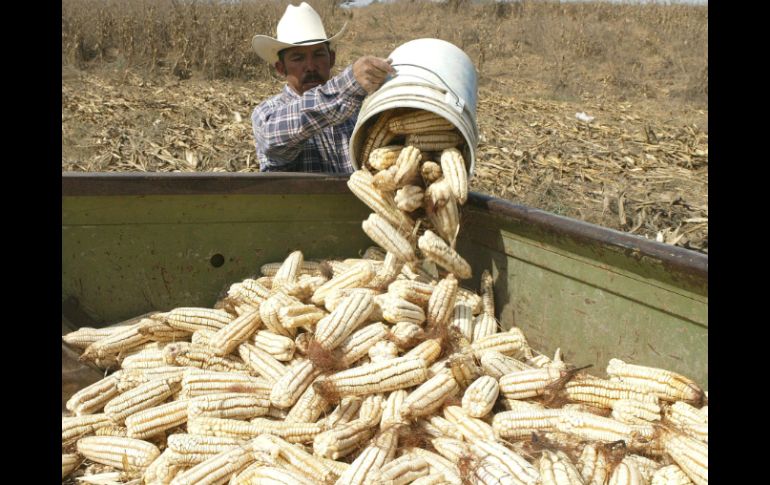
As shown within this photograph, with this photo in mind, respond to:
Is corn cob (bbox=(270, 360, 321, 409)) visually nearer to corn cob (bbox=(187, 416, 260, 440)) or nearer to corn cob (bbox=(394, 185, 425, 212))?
corn cob (bbox=(187, 416, 260, 440))

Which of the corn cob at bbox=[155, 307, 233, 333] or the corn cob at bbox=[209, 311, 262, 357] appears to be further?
the corn cob at bbox=[155, 307, 233, 333]

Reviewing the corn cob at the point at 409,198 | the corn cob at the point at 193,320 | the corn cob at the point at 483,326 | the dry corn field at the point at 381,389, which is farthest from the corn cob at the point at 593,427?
the corn cob at the point at 193,320

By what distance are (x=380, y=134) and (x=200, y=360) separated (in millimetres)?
1975

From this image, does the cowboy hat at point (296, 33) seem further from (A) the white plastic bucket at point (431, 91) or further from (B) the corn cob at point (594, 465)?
(B) the corn cob at point (594, 465)

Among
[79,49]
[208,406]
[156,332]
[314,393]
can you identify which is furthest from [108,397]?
[79,49]

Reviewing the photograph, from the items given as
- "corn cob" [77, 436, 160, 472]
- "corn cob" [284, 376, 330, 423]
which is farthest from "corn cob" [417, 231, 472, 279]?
"corn cob" [77, 436, 160, 472]

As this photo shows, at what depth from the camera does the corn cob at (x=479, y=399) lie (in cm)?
362

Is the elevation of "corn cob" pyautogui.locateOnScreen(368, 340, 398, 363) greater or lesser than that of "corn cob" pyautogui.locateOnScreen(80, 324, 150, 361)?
greater

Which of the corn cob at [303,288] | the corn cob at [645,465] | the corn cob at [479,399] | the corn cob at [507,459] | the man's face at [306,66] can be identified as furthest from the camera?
the man's face at [306,66]

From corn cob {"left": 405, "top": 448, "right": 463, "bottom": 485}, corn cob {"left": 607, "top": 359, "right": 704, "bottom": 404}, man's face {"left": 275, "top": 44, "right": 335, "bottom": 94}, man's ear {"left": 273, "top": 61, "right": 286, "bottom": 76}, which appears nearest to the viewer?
corn cob {"left": 405, "top": 448, "right": 463, "bottom": 485}

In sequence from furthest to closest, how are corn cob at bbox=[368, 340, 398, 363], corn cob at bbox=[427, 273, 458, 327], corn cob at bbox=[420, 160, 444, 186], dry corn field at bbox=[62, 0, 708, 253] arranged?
dry corn field at bbox=[62, 0, 708, 253] → corn cob at bbox=[420, 160, 444, 186] → corn cob at bbox=[427, 273, 458, 327] → corn cob at bbox=[368, 340, 398, 363]

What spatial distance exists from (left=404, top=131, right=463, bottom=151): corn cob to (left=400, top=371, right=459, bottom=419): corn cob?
173 centimetres

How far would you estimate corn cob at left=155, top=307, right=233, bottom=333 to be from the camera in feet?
15.0

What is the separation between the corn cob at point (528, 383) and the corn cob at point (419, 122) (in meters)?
1.83
